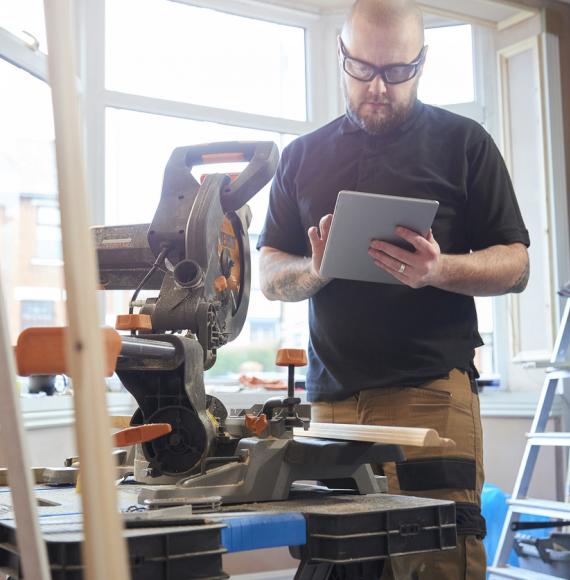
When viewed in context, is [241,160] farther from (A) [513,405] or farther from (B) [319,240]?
(A) [513,405]

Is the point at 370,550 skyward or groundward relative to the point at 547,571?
skyward

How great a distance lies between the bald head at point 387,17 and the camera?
66.5 inches

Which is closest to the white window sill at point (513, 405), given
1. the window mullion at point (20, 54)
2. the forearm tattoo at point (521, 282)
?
the forearm tattoo at point (521, 282)

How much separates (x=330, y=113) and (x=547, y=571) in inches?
84.0

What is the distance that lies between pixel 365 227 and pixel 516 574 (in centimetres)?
207

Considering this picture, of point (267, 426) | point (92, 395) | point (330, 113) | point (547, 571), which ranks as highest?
point (330, 113)

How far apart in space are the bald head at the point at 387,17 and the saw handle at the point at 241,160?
0.36m

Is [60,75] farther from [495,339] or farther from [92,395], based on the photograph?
[495,339]

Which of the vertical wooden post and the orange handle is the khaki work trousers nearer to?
the orange handle

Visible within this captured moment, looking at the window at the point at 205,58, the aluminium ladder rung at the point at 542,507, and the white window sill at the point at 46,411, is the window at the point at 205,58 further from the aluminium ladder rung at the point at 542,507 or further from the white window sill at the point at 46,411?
the aluminium ladder rung at the point at 542,507

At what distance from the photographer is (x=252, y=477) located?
1.14 metres

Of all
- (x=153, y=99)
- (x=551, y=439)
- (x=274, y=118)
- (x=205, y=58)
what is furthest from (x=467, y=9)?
(x=551, y=439)

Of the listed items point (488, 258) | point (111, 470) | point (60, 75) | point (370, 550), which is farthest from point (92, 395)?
point (488, 258)

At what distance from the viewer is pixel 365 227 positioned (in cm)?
143
